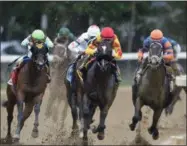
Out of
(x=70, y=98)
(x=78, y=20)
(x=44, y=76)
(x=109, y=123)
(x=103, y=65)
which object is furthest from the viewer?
(x=78, y=20)

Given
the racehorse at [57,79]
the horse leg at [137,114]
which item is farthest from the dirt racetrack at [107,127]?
the horse leg at [137,114]

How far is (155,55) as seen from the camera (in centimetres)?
1101

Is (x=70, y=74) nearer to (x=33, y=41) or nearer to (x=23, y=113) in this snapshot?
(x=23, y=113)

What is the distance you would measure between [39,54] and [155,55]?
5.22 ft

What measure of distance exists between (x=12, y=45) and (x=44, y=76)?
10899 mm

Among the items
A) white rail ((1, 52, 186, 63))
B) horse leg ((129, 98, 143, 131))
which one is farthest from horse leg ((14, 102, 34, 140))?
white rail ((1, 52, 186, 63))

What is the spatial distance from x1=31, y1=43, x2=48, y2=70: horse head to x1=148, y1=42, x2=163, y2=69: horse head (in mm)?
1461

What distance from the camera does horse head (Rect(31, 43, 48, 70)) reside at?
10.9m

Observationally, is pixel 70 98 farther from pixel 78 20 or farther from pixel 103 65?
pixel 78 20

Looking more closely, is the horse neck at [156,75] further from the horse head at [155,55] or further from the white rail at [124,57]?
the white rail at [124,57]

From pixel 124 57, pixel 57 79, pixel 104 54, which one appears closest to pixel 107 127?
pixel 57 79

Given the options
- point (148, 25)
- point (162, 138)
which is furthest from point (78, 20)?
point (162, 138)

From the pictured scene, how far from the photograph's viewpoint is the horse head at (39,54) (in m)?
10.9

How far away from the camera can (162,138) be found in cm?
1398
